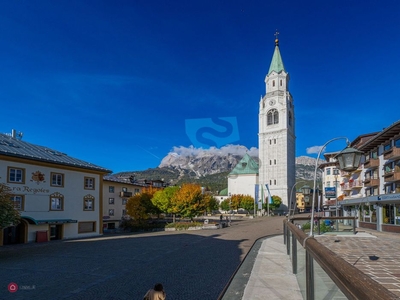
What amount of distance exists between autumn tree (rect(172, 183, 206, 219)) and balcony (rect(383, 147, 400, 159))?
23.5m

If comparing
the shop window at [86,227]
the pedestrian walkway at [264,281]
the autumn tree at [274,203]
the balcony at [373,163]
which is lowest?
the autumn tree at [274,203]

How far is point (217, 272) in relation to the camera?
13.9 meters

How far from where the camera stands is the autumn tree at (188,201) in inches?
1702

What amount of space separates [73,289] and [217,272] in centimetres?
607

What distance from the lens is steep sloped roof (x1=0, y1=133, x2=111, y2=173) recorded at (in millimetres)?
28425

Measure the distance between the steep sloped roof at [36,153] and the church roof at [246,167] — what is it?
8121 centimetres

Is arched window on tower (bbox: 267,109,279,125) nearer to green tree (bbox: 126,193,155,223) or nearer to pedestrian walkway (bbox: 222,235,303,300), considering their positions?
green tree (bbox: 126,193,155,223)

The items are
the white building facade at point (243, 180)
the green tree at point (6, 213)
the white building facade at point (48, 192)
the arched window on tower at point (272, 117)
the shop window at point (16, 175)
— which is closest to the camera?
the green tree at point (6, 213)

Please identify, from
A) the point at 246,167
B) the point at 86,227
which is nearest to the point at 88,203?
the point at 86,227

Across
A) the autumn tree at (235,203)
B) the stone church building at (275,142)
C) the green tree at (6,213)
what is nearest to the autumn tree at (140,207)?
the green tree at (6,213)

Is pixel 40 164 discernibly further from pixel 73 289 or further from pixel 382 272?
pixel 382 272

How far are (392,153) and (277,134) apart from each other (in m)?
74.0

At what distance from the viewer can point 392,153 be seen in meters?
31.9

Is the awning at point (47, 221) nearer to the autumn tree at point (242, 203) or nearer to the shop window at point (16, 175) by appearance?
the shop window at point (16, 175)
